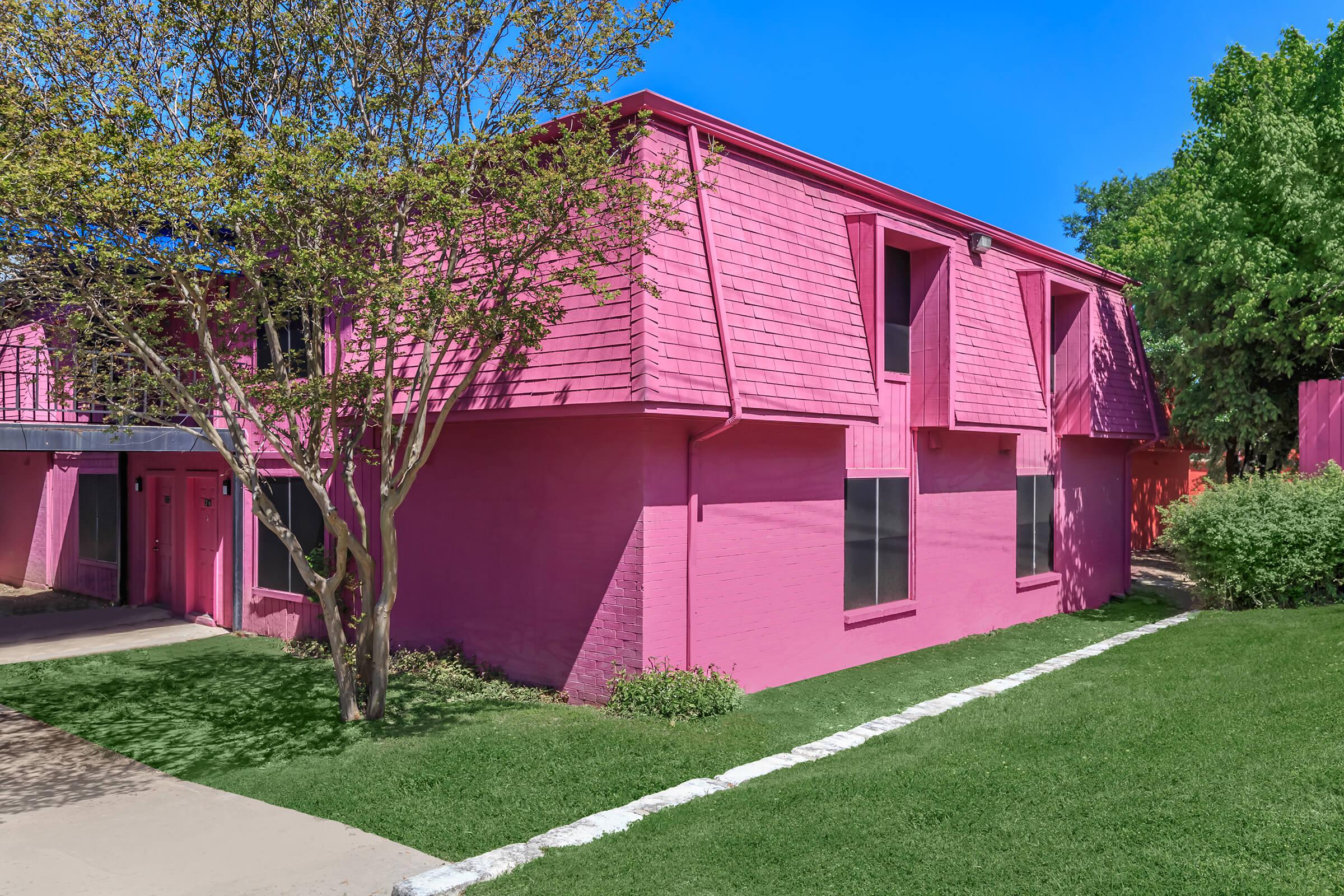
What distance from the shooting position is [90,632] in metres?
14.0

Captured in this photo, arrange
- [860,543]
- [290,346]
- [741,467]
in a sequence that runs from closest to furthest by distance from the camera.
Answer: [741,467]
[860,543]
[290,346]

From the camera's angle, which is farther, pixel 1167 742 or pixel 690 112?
pixel 690 112

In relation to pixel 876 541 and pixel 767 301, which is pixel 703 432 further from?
pixel 876 541

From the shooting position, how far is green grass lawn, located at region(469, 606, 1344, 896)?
4758 mm

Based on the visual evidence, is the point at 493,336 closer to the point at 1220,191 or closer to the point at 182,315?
the point at 182,315

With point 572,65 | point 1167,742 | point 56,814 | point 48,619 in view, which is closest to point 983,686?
point 1167,742

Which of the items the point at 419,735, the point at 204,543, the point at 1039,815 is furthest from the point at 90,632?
the point at 1039,815

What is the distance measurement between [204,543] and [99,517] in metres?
3.26

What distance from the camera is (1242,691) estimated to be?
26.3 feet

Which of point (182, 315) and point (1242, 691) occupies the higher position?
point (182, 315)

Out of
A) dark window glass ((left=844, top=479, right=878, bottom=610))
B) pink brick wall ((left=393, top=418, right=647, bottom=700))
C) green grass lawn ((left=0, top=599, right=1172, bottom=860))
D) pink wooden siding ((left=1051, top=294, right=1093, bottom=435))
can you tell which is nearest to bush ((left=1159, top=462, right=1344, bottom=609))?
pink wooden siding ((left=1051, top=294, right=1093, bottom=435))

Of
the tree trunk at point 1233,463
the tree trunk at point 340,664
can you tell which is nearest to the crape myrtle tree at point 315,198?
the tree trunk at point 340,664

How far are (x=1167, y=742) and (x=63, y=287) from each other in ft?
32.5

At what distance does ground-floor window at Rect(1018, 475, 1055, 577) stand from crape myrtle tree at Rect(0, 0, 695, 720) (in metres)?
8.76
